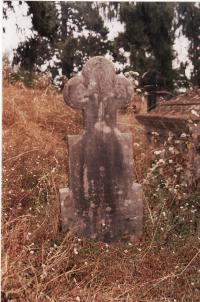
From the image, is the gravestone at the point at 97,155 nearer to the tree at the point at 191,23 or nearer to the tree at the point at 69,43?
the tree at the point at 69,43

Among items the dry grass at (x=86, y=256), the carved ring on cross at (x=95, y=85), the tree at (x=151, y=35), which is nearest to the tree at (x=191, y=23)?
the tree at (x=151, y=35)

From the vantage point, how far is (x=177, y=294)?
309 centimetres

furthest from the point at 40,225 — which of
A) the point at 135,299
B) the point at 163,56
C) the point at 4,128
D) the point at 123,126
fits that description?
the point at 163,56

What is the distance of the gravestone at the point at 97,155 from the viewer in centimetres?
392

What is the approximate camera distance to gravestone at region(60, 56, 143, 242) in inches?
154

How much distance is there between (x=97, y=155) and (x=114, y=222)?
683 mm

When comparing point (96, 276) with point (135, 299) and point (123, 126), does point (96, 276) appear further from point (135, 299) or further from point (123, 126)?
point (123, 126)

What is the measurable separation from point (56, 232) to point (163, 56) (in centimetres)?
949

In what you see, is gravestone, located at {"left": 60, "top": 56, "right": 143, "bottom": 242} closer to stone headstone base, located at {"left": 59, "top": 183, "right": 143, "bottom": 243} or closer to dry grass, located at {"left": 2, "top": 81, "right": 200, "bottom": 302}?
stone headstone base, located at {"left": 59, "top": 183, "right": 143, "bottom": 243}

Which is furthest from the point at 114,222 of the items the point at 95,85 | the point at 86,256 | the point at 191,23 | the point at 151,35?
the point at 191,23

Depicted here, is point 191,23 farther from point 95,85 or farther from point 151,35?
point 95,85

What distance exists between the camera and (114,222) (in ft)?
13.2

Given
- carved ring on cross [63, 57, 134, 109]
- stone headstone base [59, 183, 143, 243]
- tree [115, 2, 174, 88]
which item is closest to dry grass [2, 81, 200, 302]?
stone headstone base [59, 183, 143, 243]

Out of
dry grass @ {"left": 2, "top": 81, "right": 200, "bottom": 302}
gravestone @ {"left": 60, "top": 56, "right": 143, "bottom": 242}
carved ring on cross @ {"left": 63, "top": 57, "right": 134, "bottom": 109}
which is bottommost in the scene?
dry grass @ {"left": 2, "top": 81, "right": 200, "bottom": 302}
